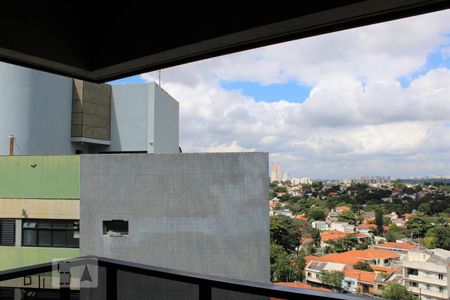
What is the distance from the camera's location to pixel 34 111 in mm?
15984

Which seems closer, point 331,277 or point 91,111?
point 91,111

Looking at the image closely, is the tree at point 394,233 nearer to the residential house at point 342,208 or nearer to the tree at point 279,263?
the residential house at point 342,208

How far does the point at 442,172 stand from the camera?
803cm

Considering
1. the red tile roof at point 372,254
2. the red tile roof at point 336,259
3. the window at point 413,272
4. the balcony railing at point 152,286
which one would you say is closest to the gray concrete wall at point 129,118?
the red tile roof at point 336,259

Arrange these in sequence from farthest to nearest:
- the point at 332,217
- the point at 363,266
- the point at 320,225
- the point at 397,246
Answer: the point at 363,266, the point at 320,225, the point at 332,217, the point at 397,246

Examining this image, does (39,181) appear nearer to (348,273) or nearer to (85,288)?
(85,288)

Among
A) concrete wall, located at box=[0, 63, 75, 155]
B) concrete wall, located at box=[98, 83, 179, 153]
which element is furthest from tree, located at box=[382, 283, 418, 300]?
concrete wall, located at box=[0, 63, 75, 155]

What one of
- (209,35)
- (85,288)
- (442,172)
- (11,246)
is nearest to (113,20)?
(209,35)

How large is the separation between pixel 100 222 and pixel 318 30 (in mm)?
14824

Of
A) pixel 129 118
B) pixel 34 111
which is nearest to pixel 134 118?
pixel 129 118

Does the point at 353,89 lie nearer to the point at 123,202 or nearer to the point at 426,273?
the point at 123,202

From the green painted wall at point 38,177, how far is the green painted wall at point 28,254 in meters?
1.98

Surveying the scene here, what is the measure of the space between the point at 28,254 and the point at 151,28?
1500cm

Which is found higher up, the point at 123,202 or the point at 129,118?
the point at 129,118
